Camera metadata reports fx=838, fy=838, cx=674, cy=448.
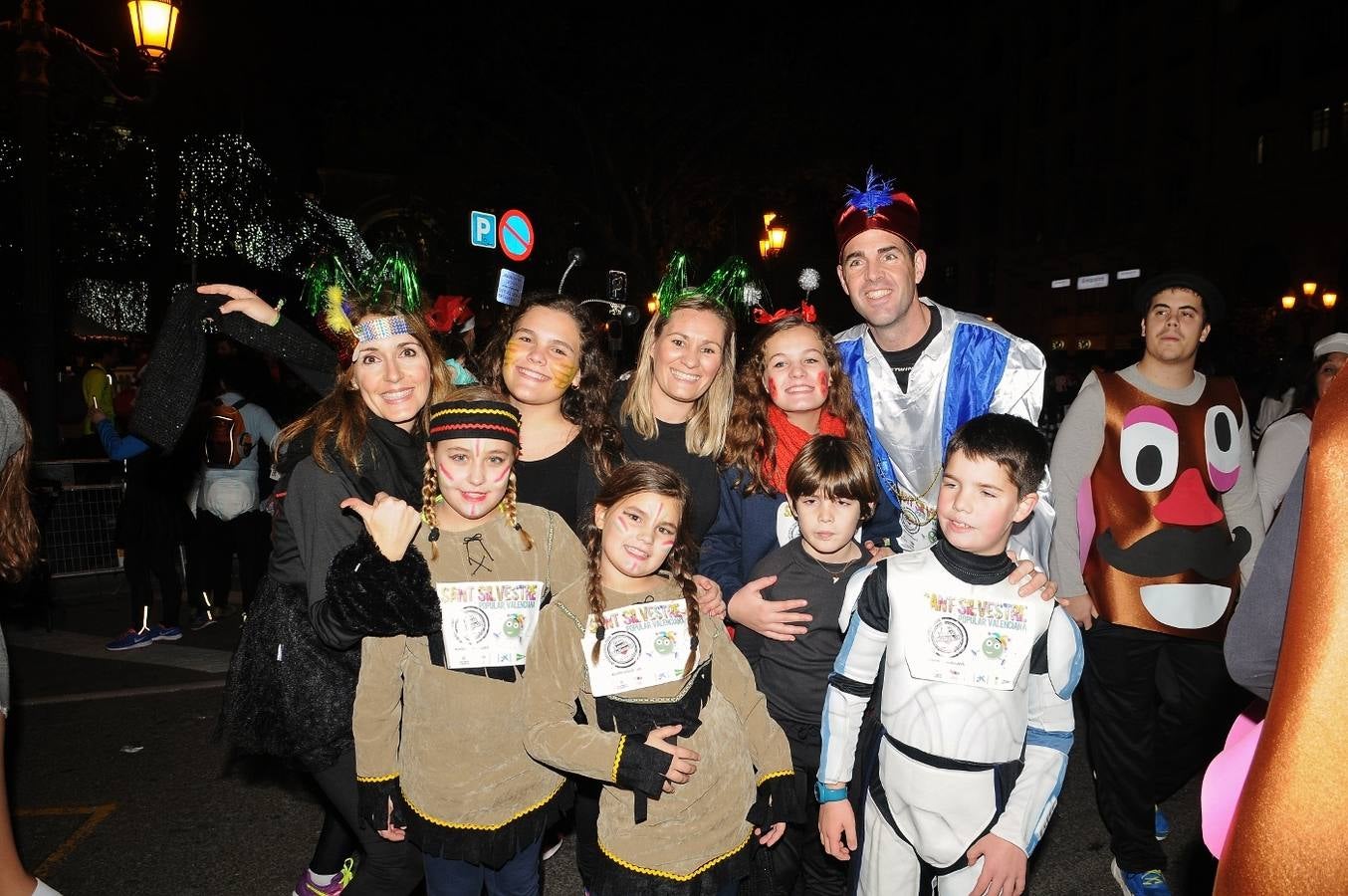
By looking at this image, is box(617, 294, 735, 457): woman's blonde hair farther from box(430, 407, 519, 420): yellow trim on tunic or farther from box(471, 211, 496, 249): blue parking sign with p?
box(471, 211, 496, 249): blue parking sign with p

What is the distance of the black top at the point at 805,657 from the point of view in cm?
265

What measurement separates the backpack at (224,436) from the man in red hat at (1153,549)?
5.37 meters

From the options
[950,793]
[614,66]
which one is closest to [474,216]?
[950,793]

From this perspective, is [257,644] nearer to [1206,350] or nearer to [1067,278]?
[1206,350]

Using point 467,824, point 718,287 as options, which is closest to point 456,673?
point 467,824

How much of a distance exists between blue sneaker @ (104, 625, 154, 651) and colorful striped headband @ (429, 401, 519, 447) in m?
5.14

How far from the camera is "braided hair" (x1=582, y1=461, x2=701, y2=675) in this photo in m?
2.38

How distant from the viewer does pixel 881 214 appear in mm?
3340

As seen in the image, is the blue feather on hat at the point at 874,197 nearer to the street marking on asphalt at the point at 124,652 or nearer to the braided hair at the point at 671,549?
the braided hair at the point at 671,549

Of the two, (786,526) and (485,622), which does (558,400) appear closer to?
(786,526)

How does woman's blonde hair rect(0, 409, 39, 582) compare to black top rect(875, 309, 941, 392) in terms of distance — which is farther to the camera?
black top rect(875, 309, 941, 392)

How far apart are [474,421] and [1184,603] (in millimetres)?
2727

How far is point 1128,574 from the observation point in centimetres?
325

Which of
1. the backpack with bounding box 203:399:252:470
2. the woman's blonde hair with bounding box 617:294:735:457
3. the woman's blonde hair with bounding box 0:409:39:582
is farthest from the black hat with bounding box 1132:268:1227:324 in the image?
the backpack with bounding box 203:399:252:470
